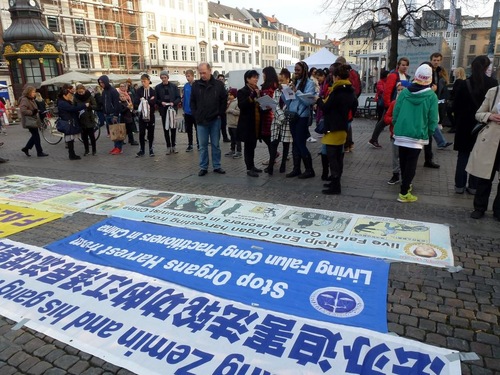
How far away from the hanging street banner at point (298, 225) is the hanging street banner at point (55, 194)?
41 cm

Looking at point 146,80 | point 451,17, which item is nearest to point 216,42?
point 451,17

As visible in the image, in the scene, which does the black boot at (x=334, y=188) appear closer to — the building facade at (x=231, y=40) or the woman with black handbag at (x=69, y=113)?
the woman with black handbag at (x=69, y=113)

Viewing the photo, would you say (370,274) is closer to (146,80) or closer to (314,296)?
(314,296)

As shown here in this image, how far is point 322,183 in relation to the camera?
658 centimetres

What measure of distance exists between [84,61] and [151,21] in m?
13.8

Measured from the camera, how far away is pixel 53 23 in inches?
1686

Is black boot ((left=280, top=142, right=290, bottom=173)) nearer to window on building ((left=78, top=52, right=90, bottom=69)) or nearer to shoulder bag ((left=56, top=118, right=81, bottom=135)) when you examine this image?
shoulder bag ((left=56, top=118, right=81, bottom=135))

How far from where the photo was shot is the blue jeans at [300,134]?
21.7ft

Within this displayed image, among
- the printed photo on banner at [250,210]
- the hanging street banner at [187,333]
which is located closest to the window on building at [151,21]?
the printed photo on banner at [250,210]

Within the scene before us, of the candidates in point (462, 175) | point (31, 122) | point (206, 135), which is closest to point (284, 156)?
point (206, 135)

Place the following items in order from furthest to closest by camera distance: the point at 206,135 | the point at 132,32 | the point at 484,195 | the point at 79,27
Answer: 1. the point at 132,32
2. the point at 79,27
3. the point at 206,135
4. the point at 484,195

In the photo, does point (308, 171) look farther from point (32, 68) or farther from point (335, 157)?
point (32, 68)

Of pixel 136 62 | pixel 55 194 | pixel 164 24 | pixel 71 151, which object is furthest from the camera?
pixel 164 24

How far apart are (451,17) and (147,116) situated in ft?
52.4
